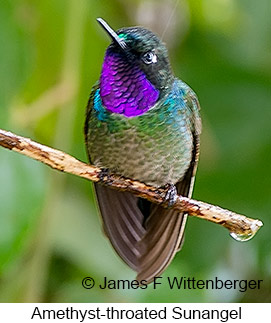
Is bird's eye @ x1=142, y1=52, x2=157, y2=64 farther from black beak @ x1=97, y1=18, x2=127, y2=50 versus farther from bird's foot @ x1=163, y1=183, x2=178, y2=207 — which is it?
bird's foot @ x1=163, y1=183, x2=178, y2=207

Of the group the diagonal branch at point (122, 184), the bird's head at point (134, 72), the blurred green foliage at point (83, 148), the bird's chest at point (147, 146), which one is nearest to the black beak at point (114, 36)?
the bird's head at point (134, 72)

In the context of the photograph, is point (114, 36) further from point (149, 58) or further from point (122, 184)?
point (122, 184)

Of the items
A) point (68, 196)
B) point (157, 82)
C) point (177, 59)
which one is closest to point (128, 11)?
point (177, 59)

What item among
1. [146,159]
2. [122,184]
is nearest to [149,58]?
[122,184]

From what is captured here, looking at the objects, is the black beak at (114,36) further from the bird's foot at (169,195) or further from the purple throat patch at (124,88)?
the bird's foot at (169,195)

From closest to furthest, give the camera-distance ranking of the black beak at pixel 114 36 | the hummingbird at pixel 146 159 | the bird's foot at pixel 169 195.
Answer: the black beak at pixel 114 36, the bird's foot at pixel 169 195, the hummingbird at pixel 146 159

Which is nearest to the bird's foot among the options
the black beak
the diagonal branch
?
the diagonal branch
